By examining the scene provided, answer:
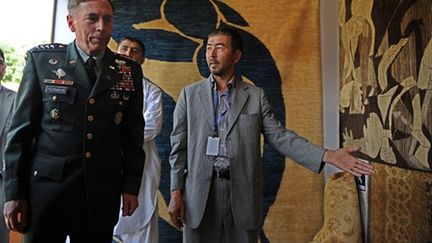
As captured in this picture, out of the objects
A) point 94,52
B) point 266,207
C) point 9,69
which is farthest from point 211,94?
point 9,69

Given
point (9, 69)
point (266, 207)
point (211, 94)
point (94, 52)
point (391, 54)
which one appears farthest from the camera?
point (9, 69)

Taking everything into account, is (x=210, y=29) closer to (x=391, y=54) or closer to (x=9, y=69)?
(x=391, y=54)

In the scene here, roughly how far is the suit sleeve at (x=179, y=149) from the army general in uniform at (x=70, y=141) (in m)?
0.40

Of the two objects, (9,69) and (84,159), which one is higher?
(9,69)

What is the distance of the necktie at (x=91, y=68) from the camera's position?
1.24m

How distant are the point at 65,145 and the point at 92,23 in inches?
16.1

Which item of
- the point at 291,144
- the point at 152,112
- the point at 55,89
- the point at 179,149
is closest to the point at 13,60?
the point at 152,112

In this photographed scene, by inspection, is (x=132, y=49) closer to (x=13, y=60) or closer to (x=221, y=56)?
(x=221, y=56)

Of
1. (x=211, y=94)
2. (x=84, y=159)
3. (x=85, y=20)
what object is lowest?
(x=84, y=159)

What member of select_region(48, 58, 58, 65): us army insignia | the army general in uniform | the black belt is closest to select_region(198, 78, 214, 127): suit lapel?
the black belt

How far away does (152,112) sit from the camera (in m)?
2.12

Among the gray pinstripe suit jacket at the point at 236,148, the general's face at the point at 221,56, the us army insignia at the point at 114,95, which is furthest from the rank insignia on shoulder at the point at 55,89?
the general's face at the point at 221,56

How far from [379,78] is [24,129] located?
5.76ft

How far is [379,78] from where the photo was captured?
2016mm
